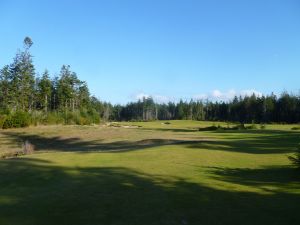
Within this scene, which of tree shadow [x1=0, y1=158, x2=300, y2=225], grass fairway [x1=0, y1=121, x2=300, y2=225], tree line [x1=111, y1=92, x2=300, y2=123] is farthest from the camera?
tree line [x1=111, y1=92, x2=300, y2=123]

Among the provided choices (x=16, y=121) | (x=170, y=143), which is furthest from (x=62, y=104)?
(x=170, y=143)

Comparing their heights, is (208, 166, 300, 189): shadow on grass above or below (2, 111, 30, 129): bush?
below

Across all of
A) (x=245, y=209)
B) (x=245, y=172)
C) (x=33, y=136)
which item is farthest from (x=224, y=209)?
(x=33, y=136)

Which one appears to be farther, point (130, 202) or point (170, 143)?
point (170, 143)

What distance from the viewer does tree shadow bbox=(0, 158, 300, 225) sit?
940cm

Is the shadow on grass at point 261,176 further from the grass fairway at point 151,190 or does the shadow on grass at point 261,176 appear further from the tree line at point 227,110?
the tree line at point 227,110

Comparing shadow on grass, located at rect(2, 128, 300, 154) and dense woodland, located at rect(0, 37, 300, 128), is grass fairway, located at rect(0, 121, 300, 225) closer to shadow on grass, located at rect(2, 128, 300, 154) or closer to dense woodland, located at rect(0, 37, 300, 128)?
shadow on grass, located at rect(2, 128, 300, 154)

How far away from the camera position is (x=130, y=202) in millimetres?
10984

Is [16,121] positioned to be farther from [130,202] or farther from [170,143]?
[130,202]

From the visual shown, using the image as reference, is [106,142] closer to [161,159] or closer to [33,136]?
[33,136]

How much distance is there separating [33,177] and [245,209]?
8413 millimetres

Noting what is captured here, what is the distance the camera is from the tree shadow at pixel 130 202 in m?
9.40

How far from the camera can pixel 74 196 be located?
11859 mm

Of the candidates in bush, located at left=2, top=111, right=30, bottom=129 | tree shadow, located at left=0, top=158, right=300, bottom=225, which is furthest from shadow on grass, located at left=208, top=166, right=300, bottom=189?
bush, located at left=2, top=111, right=30, bottom=129
